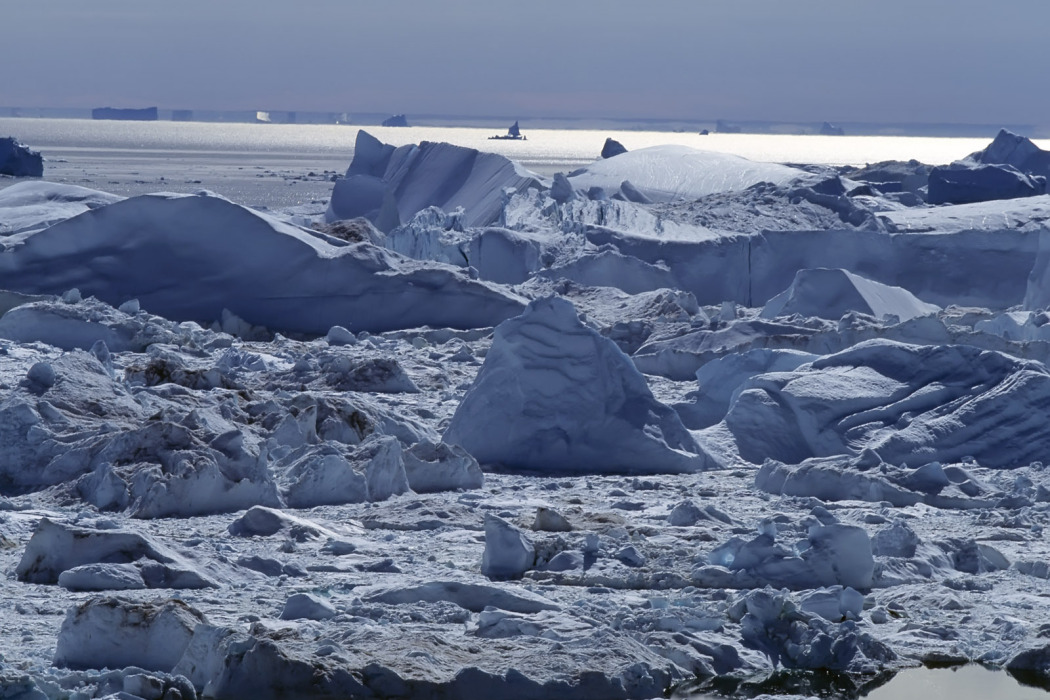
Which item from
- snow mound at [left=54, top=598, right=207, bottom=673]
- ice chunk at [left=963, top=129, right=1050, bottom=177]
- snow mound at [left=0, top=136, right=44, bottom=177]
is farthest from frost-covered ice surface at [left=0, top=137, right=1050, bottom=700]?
snow mound at [left=0, top=136, right=44, bottom=177]

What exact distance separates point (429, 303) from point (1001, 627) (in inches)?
271

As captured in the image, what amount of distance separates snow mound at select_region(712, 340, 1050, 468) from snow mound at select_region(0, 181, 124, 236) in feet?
20.1

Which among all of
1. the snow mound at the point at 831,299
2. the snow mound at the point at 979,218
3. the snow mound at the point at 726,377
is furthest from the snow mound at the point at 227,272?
the snow mound at the point at 979,218

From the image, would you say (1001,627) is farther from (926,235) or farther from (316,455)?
(926,235)

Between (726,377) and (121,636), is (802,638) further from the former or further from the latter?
(726,377)

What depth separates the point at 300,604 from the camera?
4.12 metres

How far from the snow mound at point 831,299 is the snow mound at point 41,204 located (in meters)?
5.06

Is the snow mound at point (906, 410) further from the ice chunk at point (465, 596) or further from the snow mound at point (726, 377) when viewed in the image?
the ice chunk at point (465, 596)

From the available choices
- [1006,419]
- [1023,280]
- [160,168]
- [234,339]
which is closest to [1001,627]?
[1006,419]

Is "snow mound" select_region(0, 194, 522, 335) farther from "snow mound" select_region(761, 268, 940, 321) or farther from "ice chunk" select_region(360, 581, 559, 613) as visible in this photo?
"ice chunk" select_region(360, 581, 559, 613)

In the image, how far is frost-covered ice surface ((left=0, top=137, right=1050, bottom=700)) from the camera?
3.91 m

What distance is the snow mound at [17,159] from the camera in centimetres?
3312

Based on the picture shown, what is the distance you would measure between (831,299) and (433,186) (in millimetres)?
7962

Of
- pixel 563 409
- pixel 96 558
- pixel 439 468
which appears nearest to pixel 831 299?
pixel 563 409
